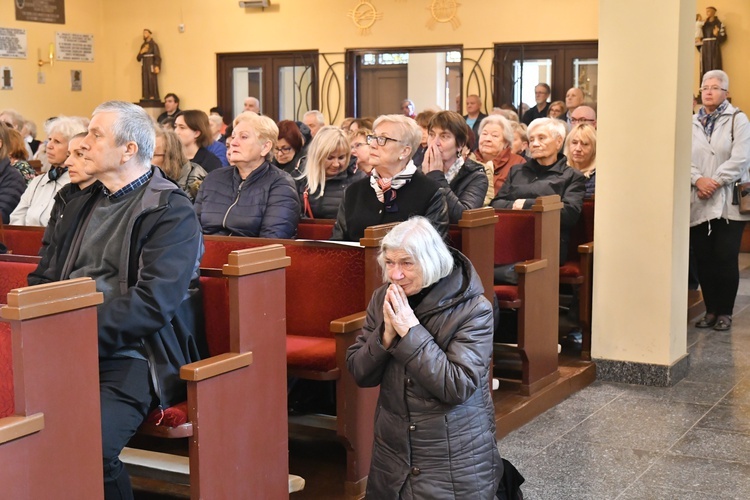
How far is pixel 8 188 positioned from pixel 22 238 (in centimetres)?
154

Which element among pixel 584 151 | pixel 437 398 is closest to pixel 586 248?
pixel 584 151

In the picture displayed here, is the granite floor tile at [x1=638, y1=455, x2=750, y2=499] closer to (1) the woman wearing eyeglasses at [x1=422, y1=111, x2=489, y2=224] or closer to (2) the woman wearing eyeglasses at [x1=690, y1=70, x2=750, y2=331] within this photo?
(1) the woman wearing eyeglasses at [x1=422, y1=111, x2=489, y2=224]

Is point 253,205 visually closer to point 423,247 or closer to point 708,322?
point 423,247

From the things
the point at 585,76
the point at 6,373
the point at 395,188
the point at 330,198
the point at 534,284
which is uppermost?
the point at 585,76

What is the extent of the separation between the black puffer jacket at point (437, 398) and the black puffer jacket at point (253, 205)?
161 centimetres

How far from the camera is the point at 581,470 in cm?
373

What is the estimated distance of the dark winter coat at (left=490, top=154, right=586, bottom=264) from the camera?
5207mm

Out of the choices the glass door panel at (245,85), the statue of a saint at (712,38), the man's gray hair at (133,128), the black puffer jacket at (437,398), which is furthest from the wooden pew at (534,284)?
the glass door panel at (245,85)

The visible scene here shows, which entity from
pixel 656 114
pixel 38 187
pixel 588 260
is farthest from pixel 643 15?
pixel 38 187

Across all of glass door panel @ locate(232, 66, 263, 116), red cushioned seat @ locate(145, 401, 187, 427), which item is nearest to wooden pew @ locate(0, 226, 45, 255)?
red cushioned seat @ locate(145, 401, 187, 427)

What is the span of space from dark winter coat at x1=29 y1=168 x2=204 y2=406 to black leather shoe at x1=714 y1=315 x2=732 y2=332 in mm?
3934

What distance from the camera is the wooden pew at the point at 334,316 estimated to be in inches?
129

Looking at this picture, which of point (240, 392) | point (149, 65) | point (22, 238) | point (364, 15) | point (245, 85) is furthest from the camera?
point (149, 65)

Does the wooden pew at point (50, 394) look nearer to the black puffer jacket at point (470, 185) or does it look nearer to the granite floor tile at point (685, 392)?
the black puffer jacket at point (470, 185)
